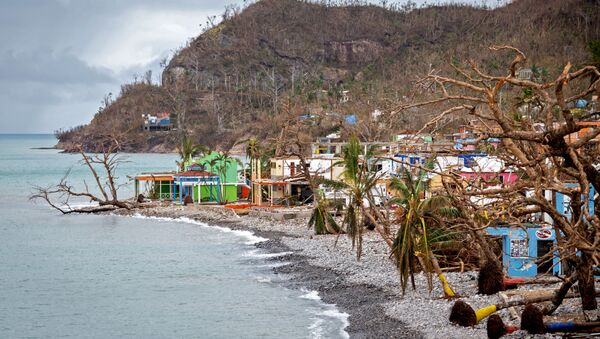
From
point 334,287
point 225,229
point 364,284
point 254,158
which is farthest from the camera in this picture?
point 254,158

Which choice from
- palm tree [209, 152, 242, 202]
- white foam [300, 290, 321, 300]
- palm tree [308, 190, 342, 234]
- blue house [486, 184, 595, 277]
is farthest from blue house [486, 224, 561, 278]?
palm tree [209, 152, 242, 202]

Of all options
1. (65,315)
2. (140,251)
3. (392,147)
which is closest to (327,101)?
(392,147)

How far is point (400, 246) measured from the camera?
20.9m

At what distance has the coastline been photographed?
1934 cm

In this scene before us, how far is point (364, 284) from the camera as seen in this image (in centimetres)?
2531

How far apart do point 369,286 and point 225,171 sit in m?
31.6

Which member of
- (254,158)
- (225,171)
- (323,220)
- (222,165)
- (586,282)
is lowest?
(323,220)

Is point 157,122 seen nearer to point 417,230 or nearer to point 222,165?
point 222,165

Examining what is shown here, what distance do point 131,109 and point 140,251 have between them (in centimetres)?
16251

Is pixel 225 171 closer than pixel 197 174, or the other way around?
pixel 225 171

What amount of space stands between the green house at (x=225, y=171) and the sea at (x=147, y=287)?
564 centimetres

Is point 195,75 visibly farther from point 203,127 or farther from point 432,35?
point 432,35

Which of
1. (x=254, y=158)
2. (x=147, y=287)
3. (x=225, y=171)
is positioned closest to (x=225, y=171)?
(x=225, y=171)

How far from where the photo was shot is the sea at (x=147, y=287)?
2373cm
